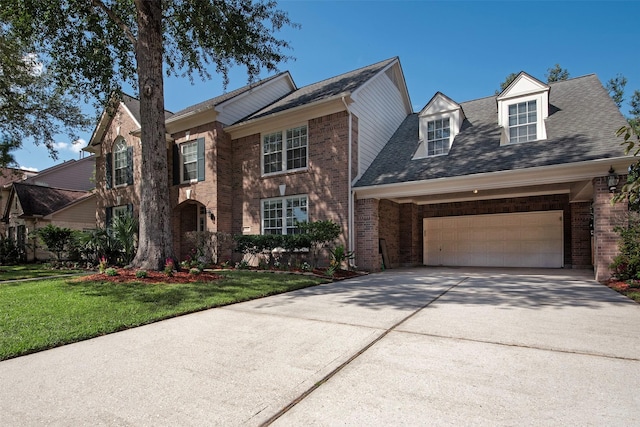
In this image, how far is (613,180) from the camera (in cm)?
784

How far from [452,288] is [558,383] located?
4.90m

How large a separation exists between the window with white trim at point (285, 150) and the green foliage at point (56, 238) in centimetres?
867

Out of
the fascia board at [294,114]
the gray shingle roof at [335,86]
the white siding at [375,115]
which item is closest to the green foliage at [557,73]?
the white siding at [375,115]

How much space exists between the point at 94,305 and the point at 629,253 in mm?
10778

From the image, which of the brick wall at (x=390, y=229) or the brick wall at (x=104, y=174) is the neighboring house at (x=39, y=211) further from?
the brick wall at (x=390, y=229)

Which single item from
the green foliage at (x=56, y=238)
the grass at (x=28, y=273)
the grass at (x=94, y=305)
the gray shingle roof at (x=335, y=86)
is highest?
the gray shingle roof at (x=335, y=86)

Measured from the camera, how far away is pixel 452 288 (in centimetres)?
730

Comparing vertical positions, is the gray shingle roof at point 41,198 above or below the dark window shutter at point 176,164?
below

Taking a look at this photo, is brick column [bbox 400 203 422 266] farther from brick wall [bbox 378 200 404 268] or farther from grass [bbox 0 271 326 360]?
grass [bbox 0 271 326 360]

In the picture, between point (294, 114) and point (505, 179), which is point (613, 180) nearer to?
point (505, 179)

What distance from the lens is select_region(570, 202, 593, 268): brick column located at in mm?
11383

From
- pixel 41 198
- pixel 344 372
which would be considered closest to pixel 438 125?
pixel 344 372

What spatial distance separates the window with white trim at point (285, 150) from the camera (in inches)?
479

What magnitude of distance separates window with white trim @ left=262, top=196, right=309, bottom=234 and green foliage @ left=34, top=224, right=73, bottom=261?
815cm
